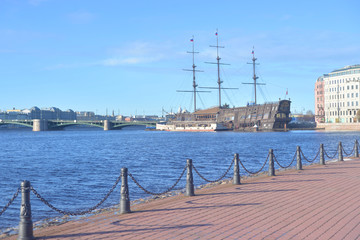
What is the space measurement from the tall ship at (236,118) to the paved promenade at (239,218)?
109 m

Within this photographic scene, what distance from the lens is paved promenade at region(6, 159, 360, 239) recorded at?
7.83m

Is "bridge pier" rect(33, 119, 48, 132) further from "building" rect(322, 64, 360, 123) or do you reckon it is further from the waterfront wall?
"building" rect(322, 64, 360, 123)

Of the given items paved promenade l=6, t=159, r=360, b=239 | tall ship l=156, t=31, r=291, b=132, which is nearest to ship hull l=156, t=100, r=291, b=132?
tall ship l=156, t=31, r=291, b=132

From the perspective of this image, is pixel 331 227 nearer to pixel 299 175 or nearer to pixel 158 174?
pixel 299 175

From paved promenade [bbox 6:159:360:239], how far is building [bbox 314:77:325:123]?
5962 inches

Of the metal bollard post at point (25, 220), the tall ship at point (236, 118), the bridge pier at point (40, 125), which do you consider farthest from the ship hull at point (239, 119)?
the metal bollard post at point (25, 220)

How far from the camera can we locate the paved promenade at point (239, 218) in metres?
7.83

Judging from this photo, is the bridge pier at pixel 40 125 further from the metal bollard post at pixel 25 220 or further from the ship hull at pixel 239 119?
the metal bollard post at pixel 25 220

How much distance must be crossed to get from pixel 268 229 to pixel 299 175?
31.7 feet

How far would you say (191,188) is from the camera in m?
12.5

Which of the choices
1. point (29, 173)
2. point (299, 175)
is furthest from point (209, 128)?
point (299, 175)

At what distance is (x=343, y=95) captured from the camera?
433 ft

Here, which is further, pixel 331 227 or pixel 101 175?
pixel 101 175

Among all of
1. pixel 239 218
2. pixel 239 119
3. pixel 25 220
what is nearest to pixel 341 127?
pixel 239 119
